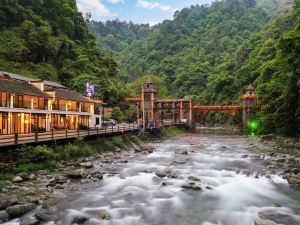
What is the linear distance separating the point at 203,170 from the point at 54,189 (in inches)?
545

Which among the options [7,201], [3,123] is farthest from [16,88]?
[7,201]

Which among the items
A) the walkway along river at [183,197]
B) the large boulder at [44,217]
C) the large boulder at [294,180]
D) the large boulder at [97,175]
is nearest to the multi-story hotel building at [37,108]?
the walkway along river at [183,197]

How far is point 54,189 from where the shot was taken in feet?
62.6

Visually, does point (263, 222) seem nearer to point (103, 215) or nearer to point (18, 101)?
point (103, 215)

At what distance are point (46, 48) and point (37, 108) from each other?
36854mm

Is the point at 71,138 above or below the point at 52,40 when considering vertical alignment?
below

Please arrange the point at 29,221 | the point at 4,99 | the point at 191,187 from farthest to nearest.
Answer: the point at 4,99
the point at 191,187
the point at 29,221

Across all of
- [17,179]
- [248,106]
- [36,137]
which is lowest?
[17,179]

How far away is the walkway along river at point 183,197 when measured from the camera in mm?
15336

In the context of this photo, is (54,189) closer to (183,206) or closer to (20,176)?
(20,176)

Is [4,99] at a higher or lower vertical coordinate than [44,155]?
higher

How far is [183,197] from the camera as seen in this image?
61.8 feet

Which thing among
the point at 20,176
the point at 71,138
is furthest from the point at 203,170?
the point at 20,176

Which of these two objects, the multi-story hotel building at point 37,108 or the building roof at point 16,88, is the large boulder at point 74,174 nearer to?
the multi-story hotel building at point 37,108
